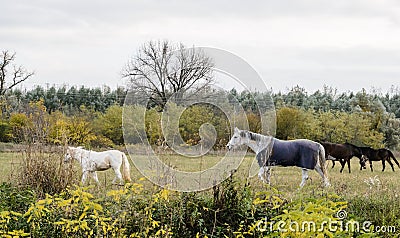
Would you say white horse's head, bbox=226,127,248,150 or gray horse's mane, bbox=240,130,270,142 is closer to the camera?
white horse's head, bbox=226,127,248,150

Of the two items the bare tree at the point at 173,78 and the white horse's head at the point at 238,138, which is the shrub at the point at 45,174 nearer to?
the bare tree at the point at 173,78

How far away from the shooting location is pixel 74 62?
19266mm

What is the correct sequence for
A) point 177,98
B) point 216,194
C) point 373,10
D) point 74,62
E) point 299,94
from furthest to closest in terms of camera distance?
1. point 299,94
2. point 74,62
3. point 373,10
4. point 177,98
5. point 216,194

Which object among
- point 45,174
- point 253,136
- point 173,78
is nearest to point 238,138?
point 253,136

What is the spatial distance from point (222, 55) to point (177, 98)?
1.10 metres

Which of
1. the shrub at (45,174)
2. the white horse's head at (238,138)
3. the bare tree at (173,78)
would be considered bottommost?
the shrub at (45,174)

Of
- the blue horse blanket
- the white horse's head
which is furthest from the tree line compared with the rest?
the blue horse blanket

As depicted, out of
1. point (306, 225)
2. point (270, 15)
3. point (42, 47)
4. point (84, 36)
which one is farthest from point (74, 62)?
point (306, 225)

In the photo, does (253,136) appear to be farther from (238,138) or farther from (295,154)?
(295,154)

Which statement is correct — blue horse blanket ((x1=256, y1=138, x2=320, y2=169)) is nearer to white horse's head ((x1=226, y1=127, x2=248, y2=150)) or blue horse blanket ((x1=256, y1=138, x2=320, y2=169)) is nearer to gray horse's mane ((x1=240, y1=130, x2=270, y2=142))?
gray horse's mane ((x1=240, y1=130, x2=270, y2=142))

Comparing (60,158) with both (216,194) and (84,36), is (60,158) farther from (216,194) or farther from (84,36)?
(84,36)

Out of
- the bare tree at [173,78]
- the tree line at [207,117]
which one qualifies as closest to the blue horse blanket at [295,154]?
the tree line at [207,117]

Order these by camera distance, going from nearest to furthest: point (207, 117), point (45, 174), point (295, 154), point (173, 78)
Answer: point (45, 174) → point (173, 78) → point (207, 117) → point (295, 154)

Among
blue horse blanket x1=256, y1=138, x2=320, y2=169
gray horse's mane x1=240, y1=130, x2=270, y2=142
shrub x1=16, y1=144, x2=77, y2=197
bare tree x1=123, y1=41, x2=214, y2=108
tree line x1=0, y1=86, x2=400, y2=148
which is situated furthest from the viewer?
blue horse blanket x1=256, y1=138, x2=320, y2=169
